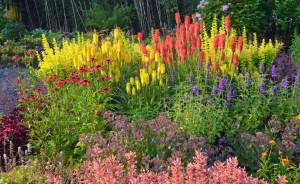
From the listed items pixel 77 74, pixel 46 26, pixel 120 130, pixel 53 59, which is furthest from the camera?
pixel 46 26

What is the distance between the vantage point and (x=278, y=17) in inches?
402

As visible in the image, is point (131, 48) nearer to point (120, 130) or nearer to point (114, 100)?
point (114, 100)

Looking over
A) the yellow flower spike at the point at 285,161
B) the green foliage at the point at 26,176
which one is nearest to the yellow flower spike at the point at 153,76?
the green foliage at the point at 26,176

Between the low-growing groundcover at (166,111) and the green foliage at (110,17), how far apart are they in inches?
214

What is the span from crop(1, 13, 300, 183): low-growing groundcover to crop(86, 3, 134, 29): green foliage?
17.8ft

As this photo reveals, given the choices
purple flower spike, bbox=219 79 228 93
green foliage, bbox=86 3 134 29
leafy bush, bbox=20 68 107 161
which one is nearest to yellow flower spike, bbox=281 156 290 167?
purple flower spike, bbox=219 79 228 93

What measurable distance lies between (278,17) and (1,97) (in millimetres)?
5381

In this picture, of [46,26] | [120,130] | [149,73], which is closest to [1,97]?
[149,73]

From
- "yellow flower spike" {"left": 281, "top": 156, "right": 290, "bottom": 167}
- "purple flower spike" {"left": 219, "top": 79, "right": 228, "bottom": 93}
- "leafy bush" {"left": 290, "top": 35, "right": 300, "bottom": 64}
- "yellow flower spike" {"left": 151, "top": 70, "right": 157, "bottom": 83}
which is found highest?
"yellow flower spike" {"left": 151, "top": 70, "right": 157, "bottom": 83}

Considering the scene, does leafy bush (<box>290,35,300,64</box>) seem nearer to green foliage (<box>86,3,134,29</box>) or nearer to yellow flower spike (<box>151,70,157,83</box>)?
yellow flower spike (<box>151,70,157,83</box>)

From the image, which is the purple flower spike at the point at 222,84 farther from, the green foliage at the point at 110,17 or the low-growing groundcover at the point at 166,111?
the green foliage at the point at 110,17

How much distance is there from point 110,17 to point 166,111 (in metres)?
7.83

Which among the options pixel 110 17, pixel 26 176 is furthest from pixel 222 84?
pixel 110 17

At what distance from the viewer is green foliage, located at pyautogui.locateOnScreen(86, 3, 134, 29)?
12969 millimetres
